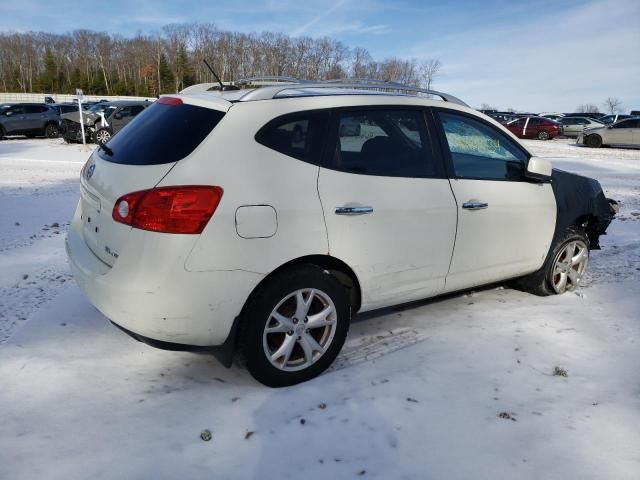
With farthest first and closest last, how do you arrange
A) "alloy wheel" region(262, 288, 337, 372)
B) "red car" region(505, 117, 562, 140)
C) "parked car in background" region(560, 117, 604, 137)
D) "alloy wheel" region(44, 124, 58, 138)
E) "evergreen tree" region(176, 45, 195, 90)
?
"evergreen tree" region(176, 45, 195, 90) → "parked car in background" region(560, 117, 604, 137) → "red car" region(505, 117, 562, 140) → "alloy wheel" region(44, 124, 58, 138) → "alloy wheel" region(262, 288, 337, 372)

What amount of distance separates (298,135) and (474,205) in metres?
1.41

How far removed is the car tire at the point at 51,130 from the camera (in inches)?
902

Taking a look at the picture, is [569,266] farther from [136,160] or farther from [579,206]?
[136,160]

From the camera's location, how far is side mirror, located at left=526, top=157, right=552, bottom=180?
3828 millimetres

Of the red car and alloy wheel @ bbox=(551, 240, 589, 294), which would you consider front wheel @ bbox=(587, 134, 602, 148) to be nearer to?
the red car

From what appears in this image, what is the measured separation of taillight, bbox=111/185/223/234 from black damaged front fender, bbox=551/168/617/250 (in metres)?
2.96

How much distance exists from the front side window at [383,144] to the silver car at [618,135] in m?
24.1

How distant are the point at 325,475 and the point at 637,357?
7.90 ft

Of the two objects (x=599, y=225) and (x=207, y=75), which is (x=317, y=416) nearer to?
(x=599, y=225)

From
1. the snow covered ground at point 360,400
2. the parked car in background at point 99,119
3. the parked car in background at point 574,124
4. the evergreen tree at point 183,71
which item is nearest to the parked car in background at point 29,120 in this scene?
the parked car in background at point 99,119

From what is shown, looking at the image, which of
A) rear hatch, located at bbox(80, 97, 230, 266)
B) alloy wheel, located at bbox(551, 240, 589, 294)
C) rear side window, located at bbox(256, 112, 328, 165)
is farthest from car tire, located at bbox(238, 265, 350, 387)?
alloy wheel, located at bbox(551, 240, 589, 294)

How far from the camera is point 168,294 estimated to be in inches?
98.6

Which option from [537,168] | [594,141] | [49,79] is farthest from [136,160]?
[49,79]

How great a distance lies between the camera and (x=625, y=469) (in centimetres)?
234
